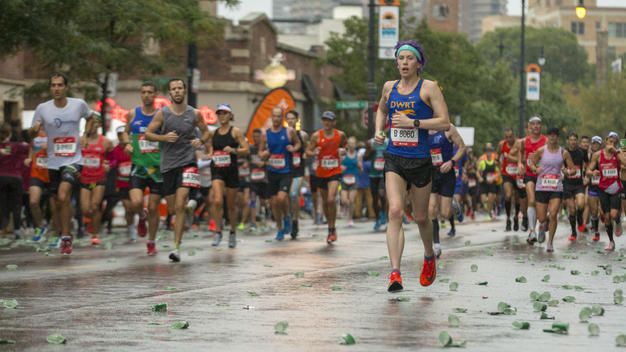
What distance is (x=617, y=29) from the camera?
609 ft

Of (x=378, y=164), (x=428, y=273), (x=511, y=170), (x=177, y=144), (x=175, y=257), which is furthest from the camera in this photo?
(x=378, y=164)

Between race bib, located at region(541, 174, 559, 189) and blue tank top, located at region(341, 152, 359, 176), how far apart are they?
405 inches

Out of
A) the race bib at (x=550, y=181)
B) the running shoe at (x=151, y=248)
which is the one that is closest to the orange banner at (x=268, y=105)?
the race bib at (x=550, y=181)

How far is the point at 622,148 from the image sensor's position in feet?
56.5

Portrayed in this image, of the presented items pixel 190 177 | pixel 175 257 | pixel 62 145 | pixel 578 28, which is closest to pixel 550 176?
pixel 190 177

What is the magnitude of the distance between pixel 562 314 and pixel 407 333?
1.63 m

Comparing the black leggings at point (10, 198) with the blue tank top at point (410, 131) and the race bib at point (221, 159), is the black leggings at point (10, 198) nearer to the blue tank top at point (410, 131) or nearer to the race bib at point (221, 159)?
the race bib at point (221, 159)

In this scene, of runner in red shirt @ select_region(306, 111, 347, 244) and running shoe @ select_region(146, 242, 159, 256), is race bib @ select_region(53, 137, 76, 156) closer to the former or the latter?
running shoe @ select_region(146, 242, 159, 256)

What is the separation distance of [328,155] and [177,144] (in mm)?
5105

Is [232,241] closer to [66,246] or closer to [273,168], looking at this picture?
[273,168]

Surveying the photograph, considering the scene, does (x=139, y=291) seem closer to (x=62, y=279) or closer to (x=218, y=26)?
(x=62, y=279)

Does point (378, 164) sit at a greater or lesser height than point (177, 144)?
lesser

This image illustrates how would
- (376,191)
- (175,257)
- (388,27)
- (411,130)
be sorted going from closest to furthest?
1. (411,130)
2. (175,257)
3. (376,191)
4. (388,27)

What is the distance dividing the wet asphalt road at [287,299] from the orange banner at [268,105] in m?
26.7
